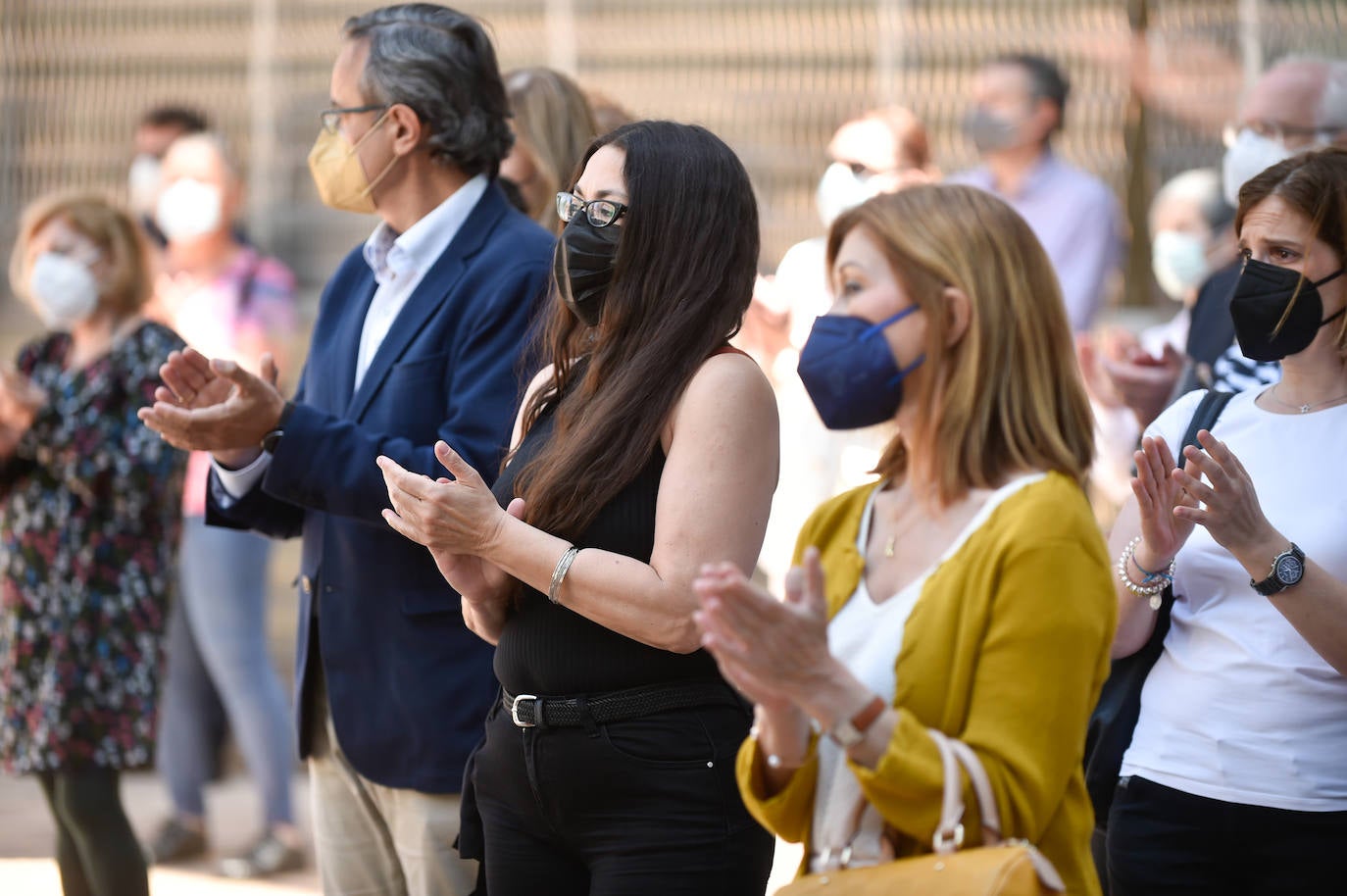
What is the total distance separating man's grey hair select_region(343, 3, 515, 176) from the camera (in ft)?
11.0

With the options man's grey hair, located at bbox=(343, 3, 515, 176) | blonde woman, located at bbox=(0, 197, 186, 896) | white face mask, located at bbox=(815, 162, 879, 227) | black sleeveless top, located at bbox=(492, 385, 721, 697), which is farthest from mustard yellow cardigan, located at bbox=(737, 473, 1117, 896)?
white face mask, located at bbox=(815, 162, 879, 227)

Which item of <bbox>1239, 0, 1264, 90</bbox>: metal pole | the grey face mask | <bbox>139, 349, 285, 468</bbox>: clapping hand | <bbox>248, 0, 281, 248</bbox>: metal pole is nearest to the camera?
<bbox>139, 349, 285, 468</bbox>: clapping hand

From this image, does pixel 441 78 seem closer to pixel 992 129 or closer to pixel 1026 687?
pixel 1026 687

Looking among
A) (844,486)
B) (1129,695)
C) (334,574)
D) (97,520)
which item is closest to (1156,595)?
(1129,695)

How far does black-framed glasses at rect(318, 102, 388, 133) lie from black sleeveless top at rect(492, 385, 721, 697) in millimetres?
1213

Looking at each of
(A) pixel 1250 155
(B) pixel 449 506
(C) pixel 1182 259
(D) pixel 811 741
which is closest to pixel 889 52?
(C) pixel 1182 259

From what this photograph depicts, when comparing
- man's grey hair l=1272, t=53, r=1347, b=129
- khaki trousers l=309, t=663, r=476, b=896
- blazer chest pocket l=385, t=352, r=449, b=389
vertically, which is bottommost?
khaki trousers l=309, t=663, r=476, b=896

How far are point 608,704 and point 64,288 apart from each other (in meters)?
2.72

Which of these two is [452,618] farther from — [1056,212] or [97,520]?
[1056,212]

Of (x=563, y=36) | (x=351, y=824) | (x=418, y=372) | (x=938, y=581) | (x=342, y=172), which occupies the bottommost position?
(x=351, y=824)

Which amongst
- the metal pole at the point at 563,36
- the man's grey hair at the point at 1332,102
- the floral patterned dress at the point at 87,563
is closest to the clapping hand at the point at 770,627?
the man's grey hair at the point at 1332,102

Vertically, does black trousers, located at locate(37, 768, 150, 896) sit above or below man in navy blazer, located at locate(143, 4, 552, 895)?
below

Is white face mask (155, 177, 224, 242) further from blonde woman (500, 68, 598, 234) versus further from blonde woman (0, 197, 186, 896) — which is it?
blonde woman (500, 68, 598, 234)

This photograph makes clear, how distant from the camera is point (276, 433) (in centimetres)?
306
